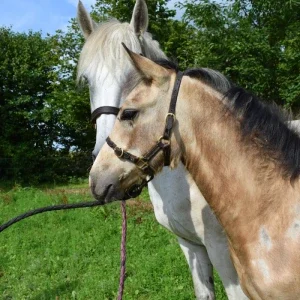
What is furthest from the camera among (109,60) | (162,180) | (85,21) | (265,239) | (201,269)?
(85,21)

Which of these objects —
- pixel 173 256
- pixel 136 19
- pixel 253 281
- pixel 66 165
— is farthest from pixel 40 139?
pixel 253 281

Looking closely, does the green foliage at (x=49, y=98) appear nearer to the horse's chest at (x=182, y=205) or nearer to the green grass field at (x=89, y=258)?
the green grass field at (x=89, y=258)

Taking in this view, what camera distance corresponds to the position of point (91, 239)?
22.0 feet

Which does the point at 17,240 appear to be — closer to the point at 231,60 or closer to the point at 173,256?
the point at 173,256

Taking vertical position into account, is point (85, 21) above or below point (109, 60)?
above

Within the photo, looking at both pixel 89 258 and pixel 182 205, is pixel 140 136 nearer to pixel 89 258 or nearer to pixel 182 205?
pixel 182 205

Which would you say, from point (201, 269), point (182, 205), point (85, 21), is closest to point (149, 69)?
point (182, 205)

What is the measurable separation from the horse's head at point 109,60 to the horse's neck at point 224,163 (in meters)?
0.62

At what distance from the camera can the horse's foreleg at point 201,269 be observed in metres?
3.19

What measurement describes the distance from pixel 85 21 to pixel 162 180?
137cm

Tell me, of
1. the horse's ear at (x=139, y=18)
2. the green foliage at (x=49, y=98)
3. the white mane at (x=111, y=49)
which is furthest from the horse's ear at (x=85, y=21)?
the green foliage at (x=49, y=98)

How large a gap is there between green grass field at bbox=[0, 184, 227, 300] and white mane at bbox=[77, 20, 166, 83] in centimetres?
253

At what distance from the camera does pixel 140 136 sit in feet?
7.13

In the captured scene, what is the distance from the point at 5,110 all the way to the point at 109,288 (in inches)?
619
